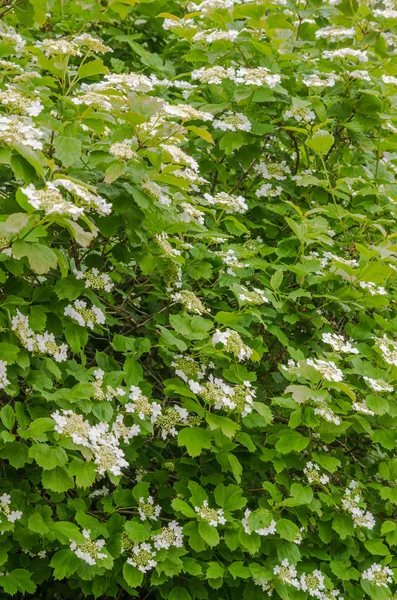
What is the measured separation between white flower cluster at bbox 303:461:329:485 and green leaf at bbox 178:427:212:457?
0.38 m

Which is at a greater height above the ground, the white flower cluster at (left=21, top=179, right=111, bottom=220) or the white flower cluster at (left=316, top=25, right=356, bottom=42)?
the white flower cluster at (left=21, top=179, right=111, bottom=220)

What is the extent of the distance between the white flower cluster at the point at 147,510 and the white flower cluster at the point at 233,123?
136 cm

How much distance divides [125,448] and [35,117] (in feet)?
3.42

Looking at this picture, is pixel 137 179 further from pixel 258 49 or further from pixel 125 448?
pixel 258 49

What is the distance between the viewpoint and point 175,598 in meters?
2.23

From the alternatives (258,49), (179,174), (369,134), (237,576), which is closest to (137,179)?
(179,174)

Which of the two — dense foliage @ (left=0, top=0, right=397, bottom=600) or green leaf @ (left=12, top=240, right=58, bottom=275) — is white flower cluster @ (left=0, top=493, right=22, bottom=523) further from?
green leaf @ (left=12, top=240, right=58, bottom=275)

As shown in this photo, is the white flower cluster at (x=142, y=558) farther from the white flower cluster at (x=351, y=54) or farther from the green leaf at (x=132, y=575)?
the white flower cluster at (x=351, y=54)

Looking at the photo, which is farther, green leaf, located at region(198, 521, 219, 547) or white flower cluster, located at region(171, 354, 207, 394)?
white flower cluster, located at region(171, 354, 207, 394)

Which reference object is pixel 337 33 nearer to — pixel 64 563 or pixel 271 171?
pixel 271 171

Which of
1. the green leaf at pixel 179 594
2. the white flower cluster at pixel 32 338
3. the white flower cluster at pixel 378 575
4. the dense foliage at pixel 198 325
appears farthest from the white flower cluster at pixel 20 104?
the white flower cluster at pixel 378 575

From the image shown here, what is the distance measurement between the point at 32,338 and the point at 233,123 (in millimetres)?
1208

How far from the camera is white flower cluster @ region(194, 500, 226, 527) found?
7.13 ft

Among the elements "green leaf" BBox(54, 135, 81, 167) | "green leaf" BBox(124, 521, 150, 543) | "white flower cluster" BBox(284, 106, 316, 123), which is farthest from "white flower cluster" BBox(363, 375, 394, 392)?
"green leaf" BBox(54, 135, 81, 167)
